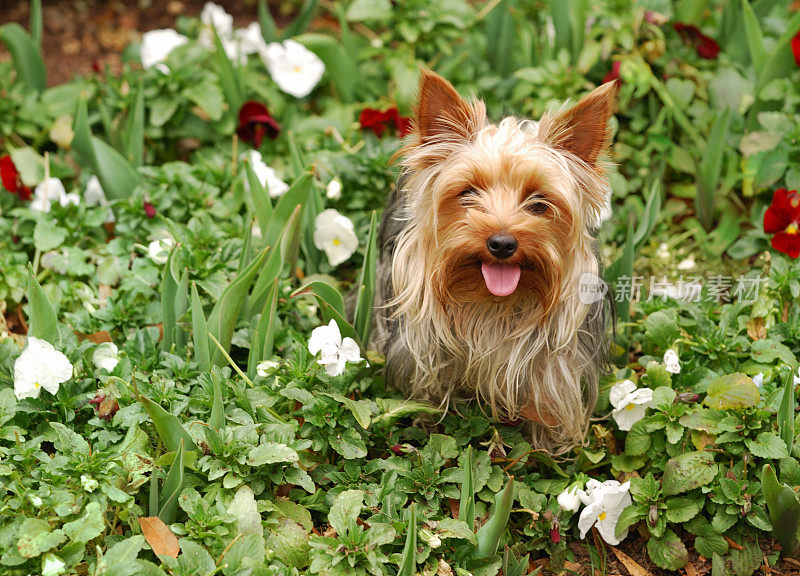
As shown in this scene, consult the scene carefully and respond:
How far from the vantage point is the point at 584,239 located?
281 centimetres

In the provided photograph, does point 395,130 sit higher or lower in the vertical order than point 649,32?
lower

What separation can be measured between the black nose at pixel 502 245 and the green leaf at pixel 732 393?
1040 mm

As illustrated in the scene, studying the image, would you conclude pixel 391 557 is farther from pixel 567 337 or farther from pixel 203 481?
pixel 567 337

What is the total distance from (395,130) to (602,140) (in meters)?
1.89

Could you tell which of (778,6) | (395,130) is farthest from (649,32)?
(395,130)

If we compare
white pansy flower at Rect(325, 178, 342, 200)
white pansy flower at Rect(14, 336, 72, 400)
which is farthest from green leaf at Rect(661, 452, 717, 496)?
white pansy flower at Rect(14, 336, 72, 400)

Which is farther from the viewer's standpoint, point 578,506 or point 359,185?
point 359,185

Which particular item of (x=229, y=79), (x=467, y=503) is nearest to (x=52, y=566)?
(x=467, y=503)

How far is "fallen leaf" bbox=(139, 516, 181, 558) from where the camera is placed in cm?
256

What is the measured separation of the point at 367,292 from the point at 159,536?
114 centimetres

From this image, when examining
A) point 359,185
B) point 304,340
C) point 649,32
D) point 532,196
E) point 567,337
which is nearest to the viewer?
point 532,196

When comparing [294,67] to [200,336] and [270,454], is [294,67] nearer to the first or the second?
[200,336]

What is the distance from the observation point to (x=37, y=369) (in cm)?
280

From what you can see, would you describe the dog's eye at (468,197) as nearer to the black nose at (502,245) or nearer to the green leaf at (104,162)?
the black nose at (502,245)
